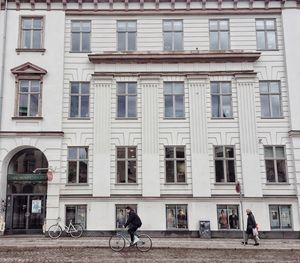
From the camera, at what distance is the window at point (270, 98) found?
76.0 ft

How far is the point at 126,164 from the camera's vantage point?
73.9ft

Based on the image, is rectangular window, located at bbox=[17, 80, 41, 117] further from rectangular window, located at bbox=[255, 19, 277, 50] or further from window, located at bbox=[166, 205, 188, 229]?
rectangular window, located at bbox=[255, 19, 277, 50]

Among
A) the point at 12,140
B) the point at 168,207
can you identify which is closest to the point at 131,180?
the point at 168,207

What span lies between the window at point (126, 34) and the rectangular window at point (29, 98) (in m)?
6.10

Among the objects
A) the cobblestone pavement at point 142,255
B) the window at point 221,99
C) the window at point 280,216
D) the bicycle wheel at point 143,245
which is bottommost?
the cobblestone pavement at point 142,255

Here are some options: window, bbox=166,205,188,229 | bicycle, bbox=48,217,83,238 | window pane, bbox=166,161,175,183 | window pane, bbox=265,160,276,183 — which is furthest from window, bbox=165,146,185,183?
bicycle, bbox=48,217,83,238

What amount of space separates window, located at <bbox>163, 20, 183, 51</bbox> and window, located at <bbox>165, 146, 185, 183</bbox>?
6.78 meters

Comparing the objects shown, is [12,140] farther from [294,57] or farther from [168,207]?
[294,57]

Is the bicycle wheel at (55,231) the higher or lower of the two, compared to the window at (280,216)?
lower

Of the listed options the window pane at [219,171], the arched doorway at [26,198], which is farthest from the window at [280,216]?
the arched doorway at [26,198]

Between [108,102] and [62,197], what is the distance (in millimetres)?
6627

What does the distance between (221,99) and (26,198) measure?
1411 centimetres

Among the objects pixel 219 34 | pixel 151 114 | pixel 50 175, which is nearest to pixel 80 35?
pixel 151 114

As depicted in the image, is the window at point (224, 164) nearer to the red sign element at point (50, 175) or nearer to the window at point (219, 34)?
the window at point (219, 34)
